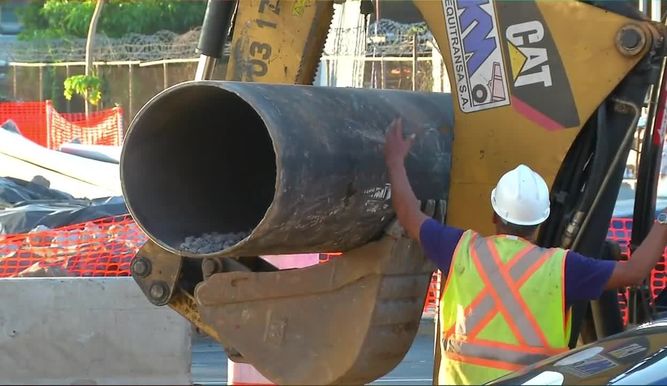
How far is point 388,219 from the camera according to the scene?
446 centimetres

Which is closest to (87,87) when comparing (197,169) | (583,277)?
(197,169)

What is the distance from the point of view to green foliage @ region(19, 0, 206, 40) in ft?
132

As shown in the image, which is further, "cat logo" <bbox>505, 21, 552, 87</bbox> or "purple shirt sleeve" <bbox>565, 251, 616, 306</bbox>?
"cat logo" <bbox>505, 21, 552, 87</bbox>

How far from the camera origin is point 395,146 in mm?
4320

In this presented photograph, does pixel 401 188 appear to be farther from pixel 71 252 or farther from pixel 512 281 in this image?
pixel 71 252

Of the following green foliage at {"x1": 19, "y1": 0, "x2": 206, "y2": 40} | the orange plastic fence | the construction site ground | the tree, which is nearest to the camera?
the construction site ground

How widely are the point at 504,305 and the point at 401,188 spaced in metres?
0.57

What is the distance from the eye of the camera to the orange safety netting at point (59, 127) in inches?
992

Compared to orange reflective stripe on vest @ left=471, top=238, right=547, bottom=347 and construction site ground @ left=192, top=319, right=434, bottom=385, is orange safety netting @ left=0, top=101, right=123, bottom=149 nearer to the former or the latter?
construction site ground @ left=192, top=319, right=434, bottom=385

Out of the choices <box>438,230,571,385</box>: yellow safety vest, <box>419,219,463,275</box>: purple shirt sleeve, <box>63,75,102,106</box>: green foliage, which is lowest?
<box>63,75,102,106</box>: green foliage

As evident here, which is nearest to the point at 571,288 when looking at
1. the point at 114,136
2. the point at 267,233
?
the point at 267,233

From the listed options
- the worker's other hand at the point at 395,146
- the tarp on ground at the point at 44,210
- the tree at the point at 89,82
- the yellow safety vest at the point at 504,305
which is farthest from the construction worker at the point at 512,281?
the tree at the point at 89,82

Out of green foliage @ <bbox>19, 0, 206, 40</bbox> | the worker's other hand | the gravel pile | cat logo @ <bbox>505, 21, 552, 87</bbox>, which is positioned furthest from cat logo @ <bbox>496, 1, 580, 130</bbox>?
green foliage @ <bbox>19, 0, 206, 40</bbox>

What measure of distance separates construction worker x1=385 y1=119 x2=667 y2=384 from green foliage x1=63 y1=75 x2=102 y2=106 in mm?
26758
